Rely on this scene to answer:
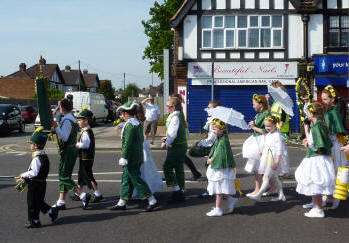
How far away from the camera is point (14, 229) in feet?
19.7

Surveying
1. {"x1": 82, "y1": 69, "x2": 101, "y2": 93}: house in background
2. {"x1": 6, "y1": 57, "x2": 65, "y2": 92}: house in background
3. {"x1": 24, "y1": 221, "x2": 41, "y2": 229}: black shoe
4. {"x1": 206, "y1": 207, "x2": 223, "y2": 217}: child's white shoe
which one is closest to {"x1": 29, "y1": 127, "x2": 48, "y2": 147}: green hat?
{"x1": 24, "y1": 221, "x2": 41, "y2": 229}: black shoe

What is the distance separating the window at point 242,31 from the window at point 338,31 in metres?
2.70

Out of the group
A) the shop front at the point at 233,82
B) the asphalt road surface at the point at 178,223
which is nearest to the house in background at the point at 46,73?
the shop front at the point at 233,82

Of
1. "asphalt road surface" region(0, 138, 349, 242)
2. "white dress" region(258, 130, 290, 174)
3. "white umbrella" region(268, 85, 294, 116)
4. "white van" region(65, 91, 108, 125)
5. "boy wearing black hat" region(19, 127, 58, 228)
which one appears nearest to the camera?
"asphalt road surface" region(0, 138, 349, 242)

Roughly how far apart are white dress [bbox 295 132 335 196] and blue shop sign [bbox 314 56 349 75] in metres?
16.9

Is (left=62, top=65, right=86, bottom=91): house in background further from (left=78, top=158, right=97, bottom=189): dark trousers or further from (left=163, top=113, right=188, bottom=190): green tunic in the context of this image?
(left=163, top=113, right=188, bottom=190): green tunic

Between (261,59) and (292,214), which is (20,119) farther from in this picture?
(292,214)

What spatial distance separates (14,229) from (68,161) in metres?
1.33

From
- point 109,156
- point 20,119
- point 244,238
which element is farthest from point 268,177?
point 20,119

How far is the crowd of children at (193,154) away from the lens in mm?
6266

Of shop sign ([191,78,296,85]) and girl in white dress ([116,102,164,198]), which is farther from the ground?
shop sign ([191,78,296,85])

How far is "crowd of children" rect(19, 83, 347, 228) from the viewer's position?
6266mm

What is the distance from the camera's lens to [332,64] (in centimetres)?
2231

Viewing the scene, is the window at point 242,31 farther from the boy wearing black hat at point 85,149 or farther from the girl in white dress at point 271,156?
the boy wearing black hat at point 85,149
